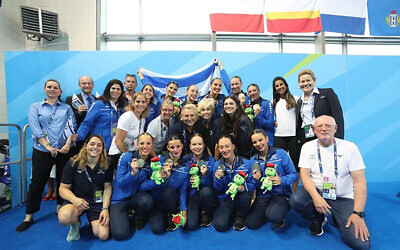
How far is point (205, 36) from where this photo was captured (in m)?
7.55

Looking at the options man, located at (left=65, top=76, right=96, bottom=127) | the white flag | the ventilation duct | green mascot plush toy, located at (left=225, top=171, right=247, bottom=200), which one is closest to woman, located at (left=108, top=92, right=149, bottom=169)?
the white flag

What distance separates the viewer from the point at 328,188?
8.01ft

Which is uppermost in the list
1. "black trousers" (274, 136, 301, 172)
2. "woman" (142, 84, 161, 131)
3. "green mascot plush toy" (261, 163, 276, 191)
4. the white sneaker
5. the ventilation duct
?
the ventilation duct

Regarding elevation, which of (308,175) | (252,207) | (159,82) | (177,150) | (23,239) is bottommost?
(23,239)

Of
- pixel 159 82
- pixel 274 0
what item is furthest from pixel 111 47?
pixel 274 0

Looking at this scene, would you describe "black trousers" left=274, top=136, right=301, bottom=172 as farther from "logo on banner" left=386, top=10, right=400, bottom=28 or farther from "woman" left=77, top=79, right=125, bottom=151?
"logo on banner" left=386, top=10, right=400, bottom=28

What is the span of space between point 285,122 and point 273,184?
1.18 metres

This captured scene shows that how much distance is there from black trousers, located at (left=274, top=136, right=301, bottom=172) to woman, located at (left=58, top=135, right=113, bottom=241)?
260cm

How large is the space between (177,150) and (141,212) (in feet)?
2.98

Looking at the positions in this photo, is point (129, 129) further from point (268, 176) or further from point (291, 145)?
point (291, 145)

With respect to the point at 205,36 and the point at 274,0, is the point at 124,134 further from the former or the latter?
the point at 205,36

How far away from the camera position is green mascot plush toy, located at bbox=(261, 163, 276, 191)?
258 centimetres

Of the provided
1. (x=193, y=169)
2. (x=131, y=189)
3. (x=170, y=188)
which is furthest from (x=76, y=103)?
(x=193, y=169)

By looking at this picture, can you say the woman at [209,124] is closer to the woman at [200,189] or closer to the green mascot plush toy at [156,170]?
the woman at [200,189]
